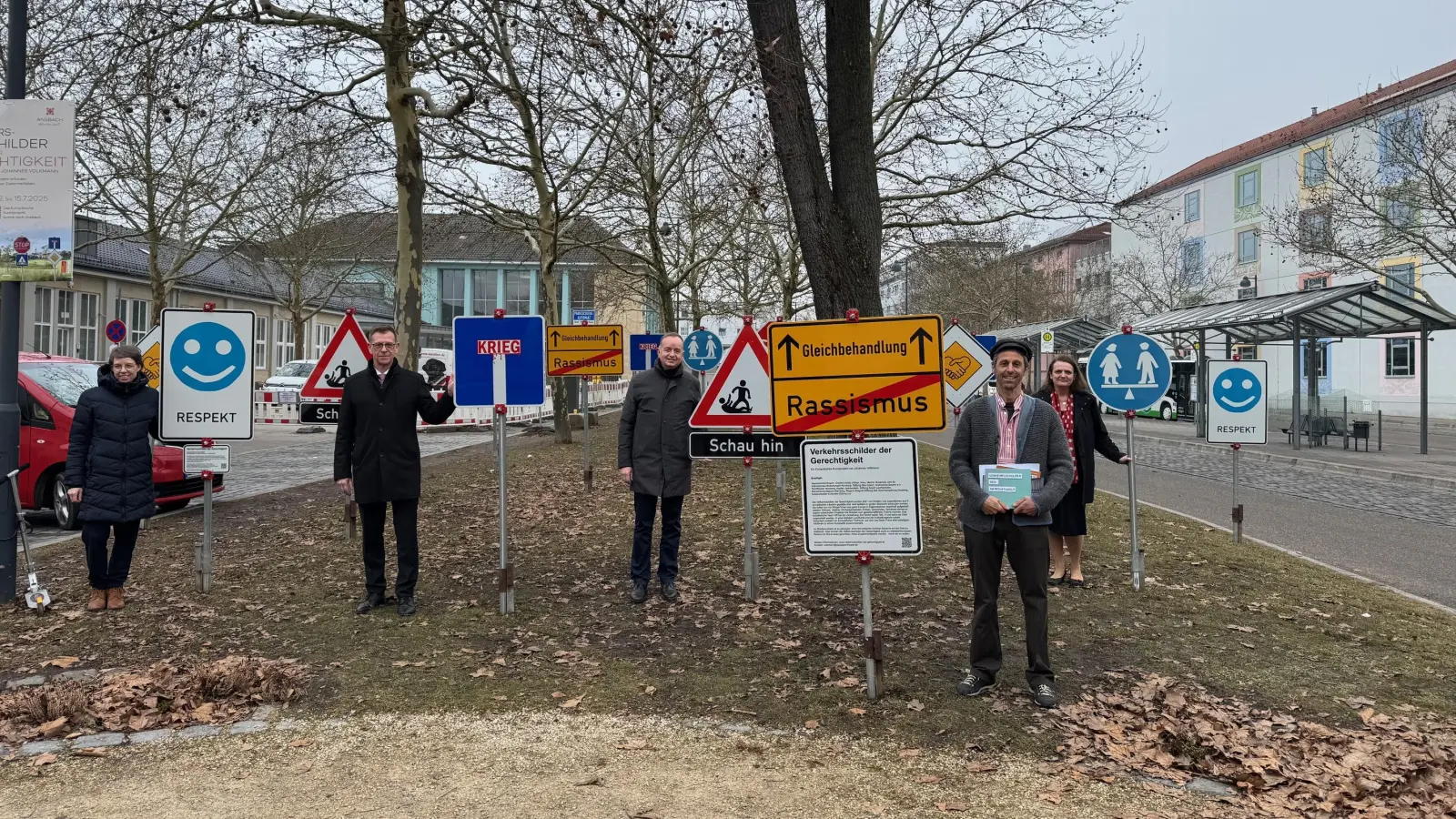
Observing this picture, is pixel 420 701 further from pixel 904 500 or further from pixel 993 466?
pixel 993 466

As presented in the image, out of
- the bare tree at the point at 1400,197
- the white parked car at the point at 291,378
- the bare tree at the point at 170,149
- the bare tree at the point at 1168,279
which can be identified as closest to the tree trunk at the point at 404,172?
the bare tree at the point at 170,149

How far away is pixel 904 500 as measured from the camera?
512 centimetres

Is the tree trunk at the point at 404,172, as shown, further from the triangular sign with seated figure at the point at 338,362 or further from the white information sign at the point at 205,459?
the white information sign at the point at 205,459

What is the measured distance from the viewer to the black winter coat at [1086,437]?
24.6ft

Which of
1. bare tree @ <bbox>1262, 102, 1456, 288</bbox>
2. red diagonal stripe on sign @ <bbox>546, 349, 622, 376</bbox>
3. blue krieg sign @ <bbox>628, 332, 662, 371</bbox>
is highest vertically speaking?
bare tree @ <bbox>1262, 102, 1456, 288</bbox>

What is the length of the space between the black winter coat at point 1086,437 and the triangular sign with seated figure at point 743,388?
2124mm

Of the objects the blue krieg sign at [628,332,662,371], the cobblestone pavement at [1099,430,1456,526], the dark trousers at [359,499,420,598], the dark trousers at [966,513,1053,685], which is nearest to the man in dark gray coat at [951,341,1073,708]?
the dark trousers at [966,513,1053,685]

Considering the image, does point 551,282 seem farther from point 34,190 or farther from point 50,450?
point 34,190

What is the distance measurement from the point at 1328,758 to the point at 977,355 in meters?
7.65

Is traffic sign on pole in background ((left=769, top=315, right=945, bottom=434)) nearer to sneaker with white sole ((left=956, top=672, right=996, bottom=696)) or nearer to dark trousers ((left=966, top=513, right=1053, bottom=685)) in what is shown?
dark trousers ((left=966, top=513, right=1053, bottom=685))

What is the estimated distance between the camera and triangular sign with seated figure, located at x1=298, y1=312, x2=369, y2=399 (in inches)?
355

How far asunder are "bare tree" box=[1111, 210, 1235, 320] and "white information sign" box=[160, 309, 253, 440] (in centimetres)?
4281

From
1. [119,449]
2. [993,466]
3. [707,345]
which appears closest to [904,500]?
[993,466]

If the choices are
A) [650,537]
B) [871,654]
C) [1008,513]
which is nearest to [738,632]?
[650,537]
